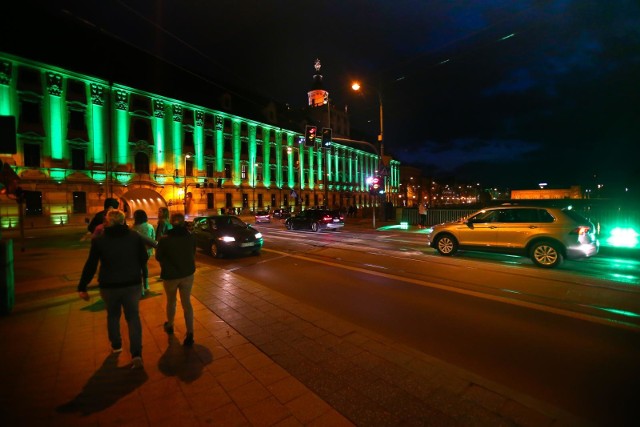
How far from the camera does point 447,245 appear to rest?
1148 centimetres

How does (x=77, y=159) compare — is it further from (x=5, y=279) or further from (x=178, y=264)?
(x=178, y=264)

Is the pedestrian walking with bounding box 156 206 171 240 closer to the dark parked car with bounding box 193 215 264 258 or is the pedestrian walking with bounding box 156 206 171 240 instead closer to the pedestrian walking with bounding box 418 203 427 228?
the dark parked car with bounding box 193 215 264 258

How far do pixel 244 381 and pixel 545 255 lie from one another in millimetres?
9522

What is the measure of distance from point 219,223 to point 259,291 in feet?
19.7

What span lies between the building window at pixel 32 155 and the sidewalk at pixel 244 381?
33.3m

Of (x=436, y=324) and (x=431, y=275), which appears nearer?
(x=436, y=324)

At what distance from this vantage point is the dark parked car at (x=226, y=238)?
11.6m

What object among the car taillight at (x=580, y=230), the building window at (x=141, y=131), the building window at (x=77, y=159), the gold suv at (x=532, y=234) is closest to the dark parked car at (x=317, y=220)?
the gold suv at (x=532, y=234)

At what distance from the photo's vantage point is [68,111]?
32.3m

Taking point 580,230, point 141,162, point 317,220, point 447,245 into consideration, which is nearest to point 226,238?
point 447,245

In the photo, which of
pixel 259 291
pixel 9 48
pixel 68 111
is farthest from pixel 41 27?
pixel 259 291

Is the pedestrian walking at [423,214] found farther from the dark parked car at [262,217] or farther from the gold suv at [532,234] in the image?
→ the dark parked car at [262,217]

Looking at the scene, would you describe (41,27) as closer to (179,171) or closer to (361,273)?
(179,171)

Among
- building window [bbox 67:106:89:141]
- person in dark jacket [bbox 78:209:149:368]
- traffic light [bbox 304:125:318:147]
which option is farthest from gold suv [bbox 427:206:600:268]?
building window [bbox 67:106:89:141]
